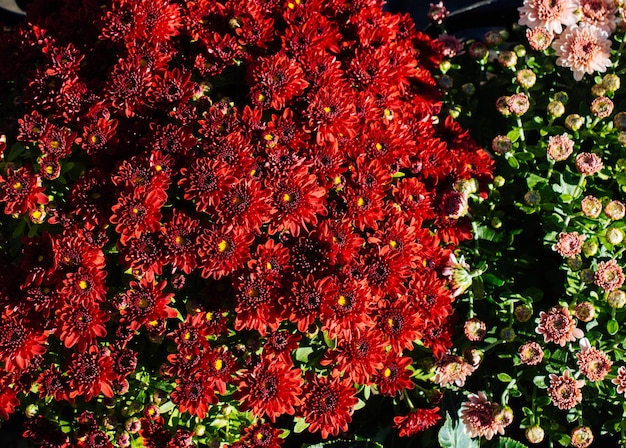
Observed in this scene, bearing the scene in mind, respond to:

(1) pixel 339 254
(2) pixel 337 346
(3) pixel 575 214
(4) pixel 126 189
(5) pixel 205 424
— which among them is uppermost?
(4) pixel 126 189

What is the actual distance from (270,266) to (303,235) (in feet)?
0.51

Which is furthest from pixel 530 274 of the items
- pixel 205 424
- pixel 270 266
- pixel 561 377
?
pixel 205 424

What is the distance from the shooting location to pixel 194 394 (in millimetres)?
1886

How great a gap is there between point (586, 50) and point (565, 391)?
1.21 meters

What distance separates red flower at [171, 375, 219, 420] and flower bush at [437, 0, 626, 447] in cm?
78

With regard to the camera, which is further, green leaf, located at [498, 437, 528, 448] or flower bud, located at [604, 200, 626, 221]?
green leaf, located at [498, 437, 528, 448]

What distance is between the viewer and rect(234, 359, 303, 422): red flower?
1.88m

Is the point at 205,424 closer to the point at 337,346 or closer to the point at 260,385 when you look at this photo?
the point at 260,385

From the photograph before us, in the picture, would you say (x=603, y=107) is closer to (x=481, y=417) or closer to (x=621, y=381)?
(x=621, y=381)

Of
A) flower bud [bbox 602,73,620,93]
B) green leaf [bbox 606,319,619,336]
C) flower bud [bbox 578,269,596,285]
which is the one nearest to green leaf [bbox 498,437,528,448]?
green leaf [bbox 606,319,619,336]

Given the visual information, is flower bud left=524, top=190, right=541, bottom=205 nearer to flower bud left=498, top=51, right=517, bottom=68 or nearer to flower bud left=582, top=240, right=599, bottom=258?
flower bud left=582, top=240, right=599, bottom=258

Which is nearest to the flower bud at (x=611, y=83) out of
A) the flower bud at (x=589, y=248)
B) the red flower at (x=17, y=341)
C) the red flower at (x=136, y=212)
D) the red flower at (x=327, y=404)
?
the flower bud at (x=589, y=248)

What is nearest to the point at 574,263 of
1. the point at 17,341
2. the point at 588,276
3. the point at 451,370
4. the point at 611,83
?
the point at 588,276

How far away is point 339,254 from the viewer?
6.20 feet
